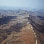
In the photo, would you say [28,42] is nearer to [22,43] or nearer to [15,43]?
[22,43]

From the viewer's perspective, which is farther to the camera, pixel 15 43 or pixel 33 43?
pixel 15 43

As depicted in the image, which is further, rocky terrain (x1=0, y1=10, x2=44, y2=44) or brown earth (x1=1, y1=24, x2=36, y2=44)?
rocky terrain (x1=0, y1=10, x2=44, y2=44)

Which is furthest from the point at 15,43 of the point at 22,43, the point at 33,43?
the point at 33,43

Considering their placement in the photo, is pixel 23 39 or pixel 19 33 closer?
pixel 23 39

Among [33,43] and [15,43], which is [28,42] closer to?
[33,43]

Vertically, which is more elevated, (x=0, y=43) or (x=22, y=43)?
(x=22, y=43)

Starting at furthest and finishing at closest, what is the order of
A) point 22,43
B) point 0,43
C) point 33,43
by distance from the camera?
1. point 0,43
2. point 22,43
3. point 33,43

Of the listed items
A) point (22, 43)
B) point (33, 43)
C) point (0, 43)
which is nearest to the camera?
point (33, 43)

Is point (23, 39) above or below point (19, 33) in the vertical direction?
above

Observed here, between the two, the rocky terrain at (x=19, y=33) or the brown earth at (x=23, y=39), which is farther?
the rocky terrain at (x=19, y=33)
